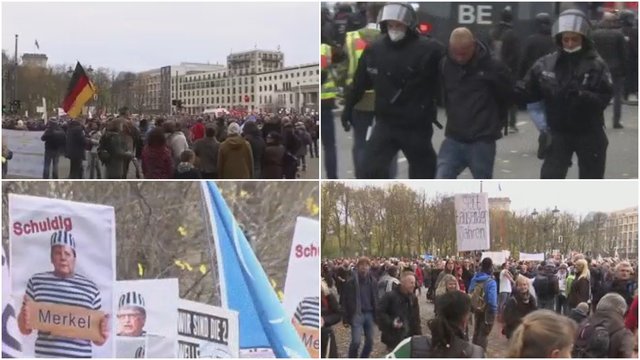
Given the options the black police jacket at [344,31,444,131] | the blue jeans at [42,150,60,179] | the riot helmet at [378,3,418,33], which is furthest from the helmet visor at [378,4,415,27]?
the blue jeans at [42,150,60,179]

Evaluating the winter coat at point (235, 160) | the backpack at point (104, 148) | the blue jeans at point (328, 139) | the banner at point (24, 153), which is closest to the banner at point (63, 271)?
the banner at point (24, 153)

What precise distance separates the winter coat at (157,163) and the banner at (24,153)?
2.02 ft

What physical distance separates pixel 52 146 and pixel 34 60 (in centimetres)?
52

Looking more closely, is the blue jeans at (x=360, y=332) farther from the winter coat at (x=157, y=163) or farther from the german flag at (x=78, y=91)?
the german flag at (x=78, y=91)

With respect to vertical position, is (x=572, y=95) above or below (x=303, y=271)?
above

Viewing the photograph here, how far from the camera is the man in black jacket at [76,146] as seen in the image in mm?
4914

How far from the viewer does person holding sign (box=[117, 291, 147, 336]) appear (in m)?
4.95

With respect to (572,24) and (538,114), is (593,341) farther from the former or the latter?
(572,24)

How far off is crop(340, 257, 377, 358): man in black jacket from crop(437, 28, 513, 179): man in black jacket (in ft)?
2.48

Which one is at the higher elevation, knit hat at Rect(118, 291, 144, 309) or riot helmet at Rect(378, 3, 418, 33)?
riot helmet at Rect(378, 3, 418, 33)

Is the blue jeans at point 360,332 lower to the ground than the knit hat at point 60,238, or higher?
lower

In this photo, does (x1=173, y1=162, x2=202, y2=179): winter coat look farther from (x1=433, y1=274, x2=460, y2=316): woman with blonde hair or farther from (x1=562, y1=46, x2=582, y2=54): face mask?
(x1=562, y1=46, x2=582, y2=54): face mask

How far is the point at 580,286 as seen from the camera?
5.03 m

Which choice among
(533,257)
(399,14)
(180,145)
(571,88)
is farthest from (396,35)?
(533,257)
